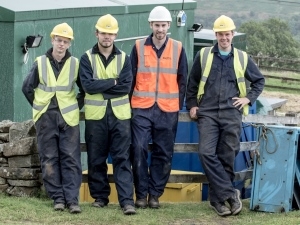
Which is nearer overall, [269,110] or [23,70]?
[23,70]

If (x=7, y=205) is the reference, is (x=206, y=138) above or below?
above

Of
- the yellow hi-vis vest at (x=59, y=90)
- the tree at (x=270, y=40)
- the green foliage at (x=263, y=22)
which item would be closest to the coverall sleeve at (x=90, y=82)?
the yellow hi-vis vest at (x=59, y=90)

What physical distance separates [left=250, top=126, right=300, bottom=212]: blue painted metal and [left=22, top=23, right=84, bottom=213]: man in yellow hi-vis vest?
6.15ft

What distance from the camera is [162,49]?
805 centimetres

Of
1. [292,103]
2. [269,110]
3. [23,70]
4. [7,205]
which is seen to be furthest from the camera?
[292,103]

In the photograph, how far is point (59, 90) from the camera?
309 inches

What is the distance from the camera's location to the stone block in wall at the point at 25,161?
8328 mm

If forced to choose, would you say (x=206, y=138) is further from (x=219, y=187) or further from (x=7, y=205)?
(x=7, y=205)

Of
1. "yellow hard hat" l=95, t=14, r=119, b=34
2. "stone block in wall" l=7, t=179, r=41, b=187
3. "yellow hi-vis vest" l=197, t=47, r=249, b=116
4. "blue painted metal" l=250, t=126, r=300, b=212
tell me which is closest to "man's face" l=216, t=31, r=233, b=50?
"yellow hi-vis vest" l=197, t=47, r=249, b=116

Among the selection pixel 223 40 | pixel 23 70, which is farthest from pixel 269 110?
pixel 223 40

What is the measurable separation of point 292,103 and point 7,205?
736 inches

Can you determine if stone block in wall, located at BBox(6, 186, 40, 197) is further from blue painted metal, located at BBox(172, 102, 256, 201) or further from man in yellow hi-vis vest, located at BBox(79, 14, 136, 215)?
blue painted metal, located at BBox(172, 102, 256, 201)

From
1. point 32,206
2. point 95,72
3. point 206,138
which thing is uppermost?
point 95,72

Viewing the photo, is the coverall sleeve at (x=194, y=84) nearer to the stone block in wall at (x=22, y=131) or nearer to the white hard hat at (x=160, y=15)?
the white hard hat at (x=160, y=15)
